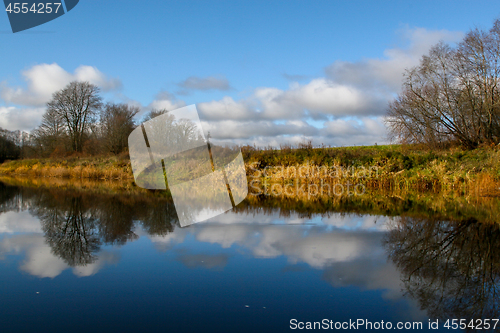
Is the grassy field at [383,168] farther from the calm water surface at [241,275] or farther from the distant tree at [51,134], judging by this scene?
the distant tree at [51,134]

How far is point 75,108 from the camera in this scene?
132 ft

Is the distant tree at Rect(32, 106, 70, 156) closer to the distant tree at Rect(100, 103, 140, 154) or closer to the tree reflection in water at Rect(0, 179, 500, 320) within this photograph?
the distant tree at Rect(100, 103, 140, 154)

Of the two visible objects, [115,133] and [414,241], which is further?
[115,133]

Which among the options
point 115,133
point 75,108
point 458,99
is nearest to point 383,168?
point 458,99

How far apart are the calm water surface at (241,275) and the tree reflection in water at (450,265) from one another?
20 millimetres

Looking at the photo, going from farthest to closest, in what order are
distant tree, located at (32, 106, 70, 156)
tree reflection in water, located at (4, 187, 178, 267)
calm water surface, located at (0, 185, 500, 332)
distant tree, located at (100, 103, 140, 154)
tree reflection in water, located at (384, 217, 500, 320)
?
distant tree, located at (32, 106, 70, 156)
distant tree, located at (100, 103, 140, 154)
tree reflection in water, located at (4, 187, 178, 267)
tree reflection in water, located at (384, 217, 500, 320)
calm water surface, located at (0, 185, 500, 332)

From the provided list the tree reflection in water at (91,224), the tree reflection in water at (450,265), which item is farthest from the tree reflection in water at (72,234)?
the tree reflection in water at (450,265)

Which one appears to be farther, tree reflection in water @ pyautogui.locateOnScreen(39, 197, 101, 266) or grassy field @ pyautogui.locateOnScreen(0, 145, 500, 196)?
grassy field @ pyautogui.locateOnScreen(0, 145, 500, 196)

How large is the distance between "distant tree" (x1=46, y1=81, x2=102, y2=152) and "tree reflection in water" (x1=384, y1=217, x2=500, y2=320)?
40.7 m

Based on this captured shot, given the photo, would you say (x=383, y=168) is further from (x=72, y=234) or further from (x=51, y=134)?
(x=51, y=134)

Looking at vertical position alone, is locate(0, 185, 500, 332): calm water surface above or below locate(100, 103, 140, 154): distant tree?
below

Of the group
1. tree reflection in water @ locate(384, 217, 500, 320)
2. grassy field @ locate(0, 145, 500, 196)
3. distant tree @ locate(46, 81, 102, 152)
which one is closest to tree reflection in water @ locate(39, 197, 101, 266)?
tree reflection in water @ locate(384, 217, 500, 320)

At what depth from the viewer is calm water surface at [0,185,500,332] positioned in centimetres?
331

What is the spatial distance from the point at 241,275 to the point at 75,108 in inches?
1661
